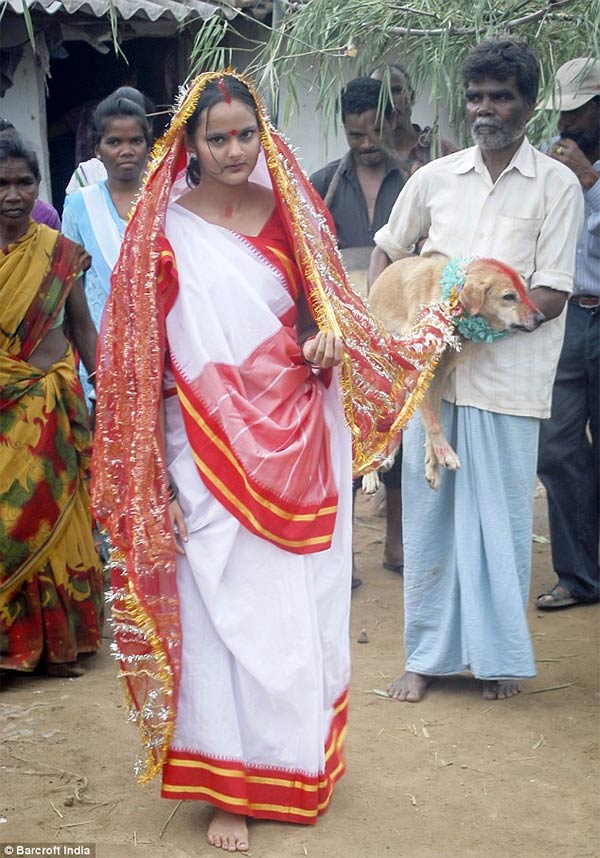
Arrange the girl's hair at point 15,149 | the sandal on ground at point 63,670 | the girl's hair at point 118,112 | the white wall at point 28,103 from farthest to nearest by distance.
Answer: the white wall at point 28,103 < the girl's hair at point 118,112 < the sandal on ground at point 63,670 < the girl's hair at point 15,149

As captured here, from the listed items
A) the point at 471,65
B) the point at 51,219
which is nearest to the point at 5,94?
the point at 51,219

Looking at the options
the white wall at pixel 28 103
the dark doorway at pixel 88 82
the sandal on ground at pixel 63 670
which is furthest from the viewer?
the dark doorway at pixel 88 82

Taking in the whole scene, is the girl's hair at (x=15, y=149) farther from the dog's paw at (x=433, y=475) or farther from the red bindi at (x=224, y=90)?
the dog's paw at (x=433, y=475)

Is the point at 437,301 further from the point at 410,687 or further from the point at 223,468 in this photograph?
the point at 410,687

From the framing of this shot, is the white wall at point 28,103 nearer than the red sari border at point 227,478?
No

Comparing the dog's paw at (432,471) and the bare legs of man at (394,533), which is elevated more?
the dog's paw at (432,471)

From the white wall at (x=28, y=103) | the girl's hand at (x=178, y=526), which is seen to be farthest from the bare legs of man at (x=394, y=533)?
the white wall at (x=28, y=103)

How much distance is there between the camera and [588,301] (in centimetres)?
559

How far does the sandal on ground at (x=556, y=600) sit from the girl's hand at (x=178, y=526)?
274cm

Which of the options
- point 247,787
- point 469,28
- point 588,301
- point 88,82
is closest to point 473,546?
point 247,787

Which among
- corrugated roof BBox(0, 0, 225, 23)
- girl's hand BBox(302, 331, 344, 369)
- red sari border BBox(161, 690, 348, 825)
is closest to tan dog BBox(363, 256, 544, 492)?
girl's hand BBox(302, 331, 344, 369)

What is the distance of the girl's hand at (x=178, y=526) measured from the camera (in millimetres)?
3459

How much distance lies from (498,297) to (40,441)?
1.88m

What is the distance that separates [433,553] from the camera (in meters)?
4.67
